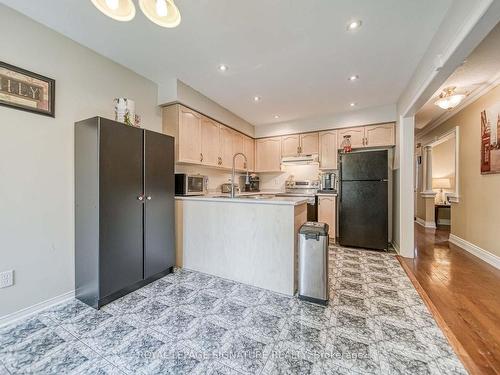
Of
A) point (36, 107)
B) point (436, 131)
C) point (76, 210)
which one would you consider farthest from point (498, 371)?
point (436, 131)

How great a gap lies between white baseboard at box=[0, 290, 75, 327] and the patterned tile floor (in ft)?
0.25

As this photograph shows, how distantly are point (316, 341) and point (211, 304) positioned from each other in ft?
3.16

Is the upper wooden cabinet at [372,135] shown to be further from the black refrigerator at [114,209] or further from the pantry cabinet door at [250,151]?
the black refrigerator at [114,209]

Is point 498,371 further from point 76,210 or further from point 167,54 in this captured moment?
point 167,54

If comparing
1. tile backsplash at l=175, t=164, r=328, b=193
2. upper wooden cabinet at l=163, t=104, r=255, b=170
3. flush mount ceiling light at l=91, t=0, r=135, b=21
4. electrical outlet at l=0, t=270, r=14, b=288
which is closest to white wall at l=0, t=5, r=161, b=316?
electrical outlet at l=0, t=270, r=14, b=288

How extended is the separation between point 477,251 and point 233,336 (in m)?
4.05

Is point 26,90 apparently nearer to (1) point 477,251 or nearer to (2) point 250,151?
(2) point 250,151

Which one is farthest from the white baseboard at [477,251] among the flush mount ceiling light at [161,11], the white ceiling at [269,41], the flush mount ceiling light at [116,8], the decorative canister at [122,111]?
the decorative canister at [122,111]

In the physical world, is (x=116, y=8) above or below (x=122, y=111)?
above

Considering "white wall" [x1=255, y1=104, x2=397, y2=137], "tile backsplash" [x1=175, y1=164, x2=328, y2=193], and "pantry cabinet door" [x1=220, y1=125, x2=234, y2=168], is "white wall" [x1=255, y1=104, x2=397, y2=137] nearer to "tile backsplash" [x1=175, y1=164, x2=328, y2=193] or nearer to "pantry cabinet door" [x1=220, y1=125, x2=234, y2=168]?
"tile backsplash" [x1=175, y1=164, x2=328, y2=193]

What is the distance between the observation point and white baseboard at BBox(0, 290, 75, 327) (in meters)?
1.71

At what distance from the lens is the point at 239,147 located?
458 centimetres

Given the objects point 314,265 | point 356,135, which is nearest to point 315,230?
point 314,265

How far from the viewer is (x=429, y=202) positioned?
216 inches
